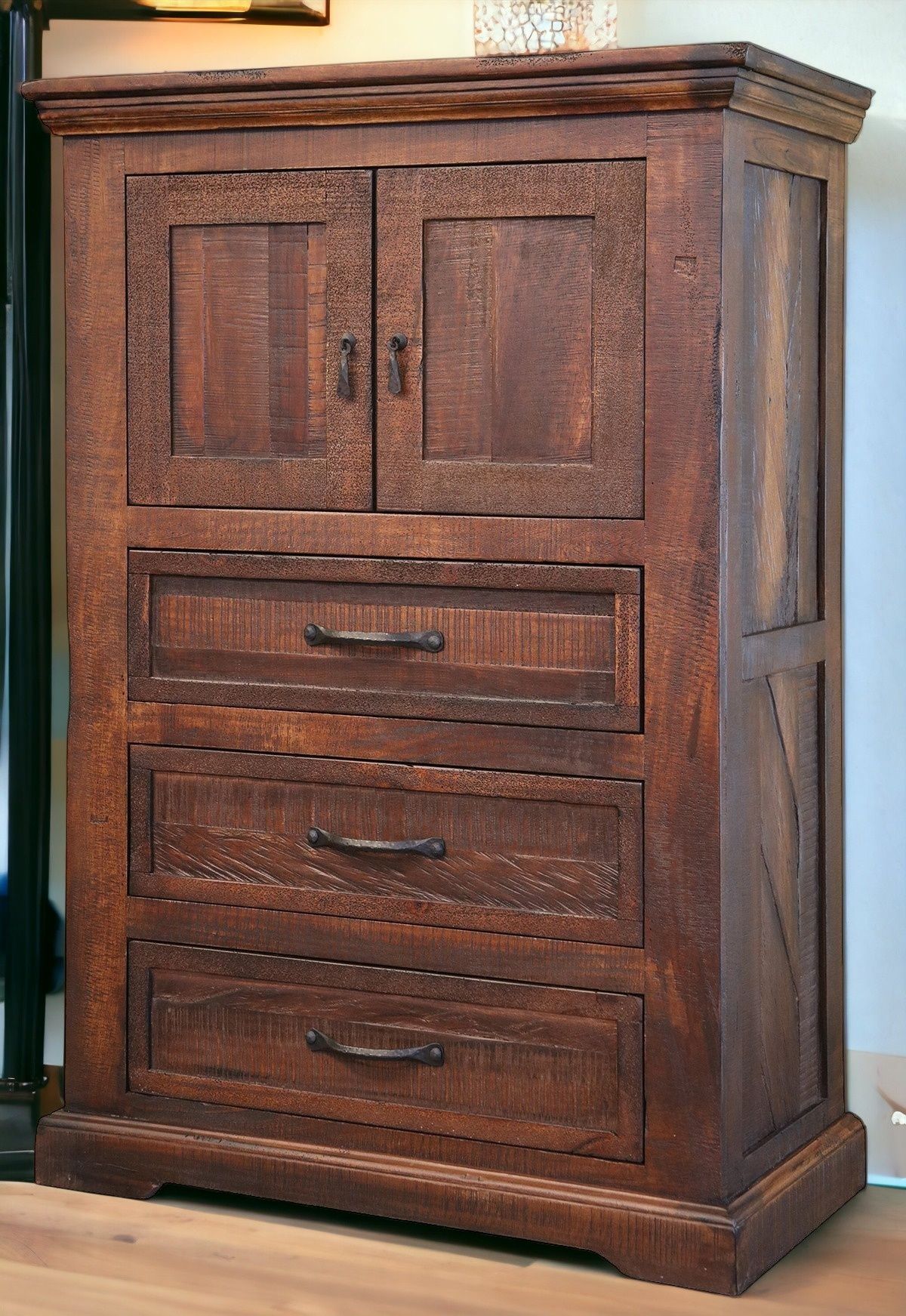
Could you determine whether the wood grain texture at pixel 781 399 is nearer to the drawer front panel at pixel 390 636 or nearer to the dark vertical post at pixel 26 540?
the drawer front panel at pixel 390 636

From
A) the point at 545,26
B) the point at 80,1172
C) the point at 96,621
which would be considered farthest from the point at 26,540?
the point at 545,26

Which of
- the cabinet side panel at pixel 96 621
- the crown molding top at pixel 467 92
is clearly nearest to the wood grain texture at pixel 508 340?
the crown molding top at pixel 467 92

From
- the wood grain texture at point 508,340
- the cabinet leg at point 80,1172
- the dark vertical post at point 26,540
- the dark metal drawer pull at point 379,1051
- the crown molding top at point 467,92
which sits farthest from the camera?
the dark vertical post at point 26,540

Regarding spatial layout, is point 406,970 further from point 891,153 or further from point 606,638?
point 891,153

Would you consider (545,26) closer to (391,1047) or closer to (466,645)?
(466,645)

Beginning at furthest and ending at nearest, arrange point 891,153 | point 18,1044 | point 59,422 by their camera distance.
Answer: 1. point 59,422
2. point 18,1044
3. point 891,153

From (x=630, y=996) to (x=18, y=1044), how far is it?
0.94m

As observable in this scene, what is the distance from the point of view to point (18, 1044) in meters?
2.35

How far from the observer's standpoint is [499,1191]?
1.95 m

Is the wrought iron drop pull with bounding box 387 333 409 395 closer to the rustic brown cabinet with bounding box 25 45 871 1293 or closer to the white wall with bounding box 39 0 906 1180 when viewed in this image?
the rustic brown cabinet with bounding box 25 45 871 1293

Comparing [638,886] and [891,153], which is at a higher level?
[891,153]

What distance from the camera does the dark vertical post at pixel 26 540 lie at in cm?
230

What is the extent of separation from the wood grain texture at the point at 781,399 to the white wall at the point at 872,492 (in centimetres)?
16

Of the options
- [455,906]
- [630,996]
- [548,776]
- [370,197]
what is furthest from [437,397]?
[630,996]
